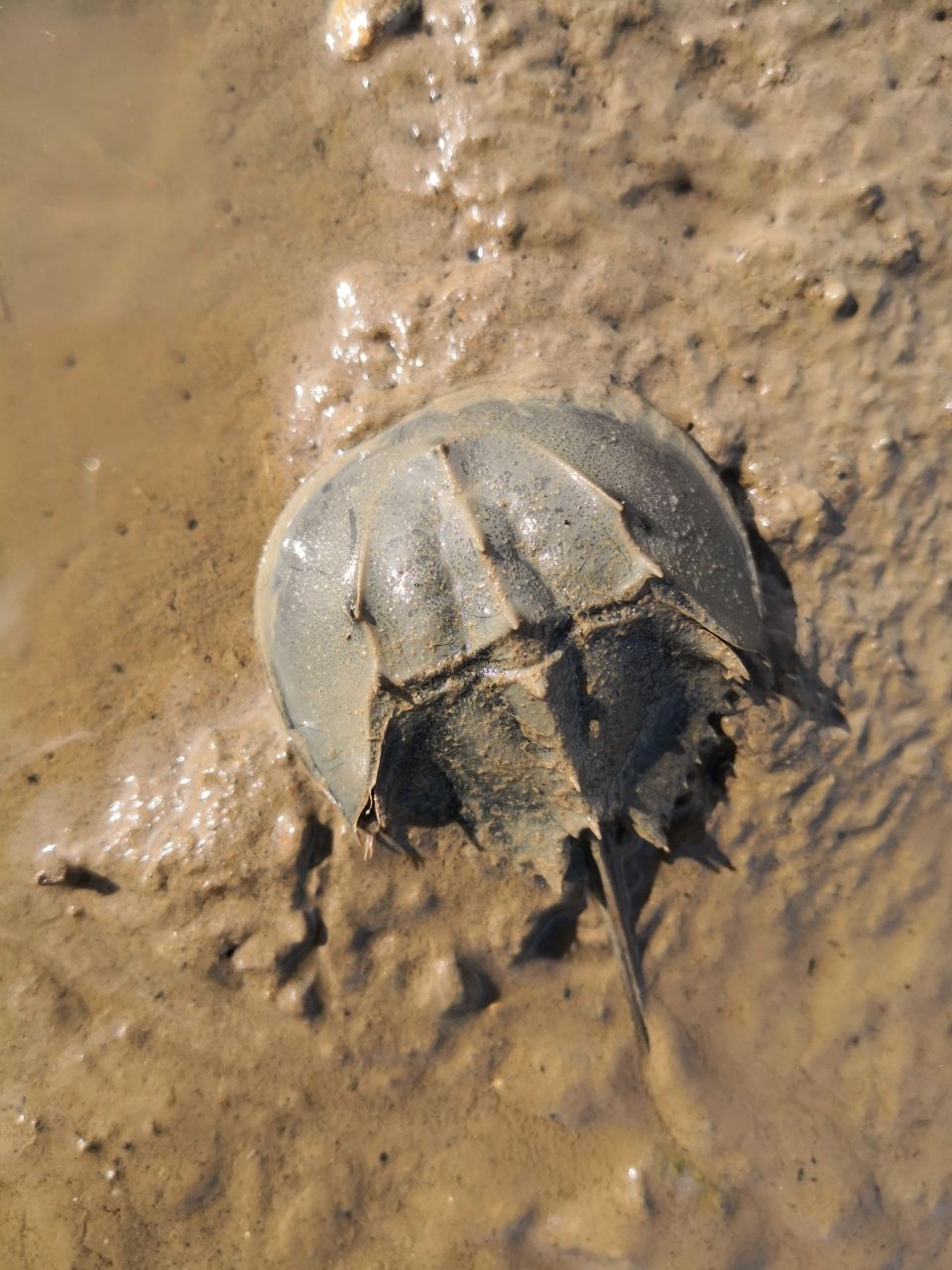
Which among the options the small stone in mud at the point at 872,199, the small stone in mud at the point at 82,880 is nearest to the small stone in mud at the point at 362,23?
the small stone in mud at the point at 872,199

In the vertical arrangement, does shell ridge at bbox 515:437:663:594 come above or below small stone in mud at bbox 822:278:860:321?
below

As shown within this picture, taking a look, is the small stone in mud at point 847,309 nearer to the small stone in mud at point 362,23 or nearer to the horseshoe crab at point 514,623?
the horseshoe crab at point 514,623

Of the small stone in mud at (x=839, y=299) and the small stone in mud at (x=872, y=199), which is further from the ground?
the small stone in mud at (x=872, y=199)

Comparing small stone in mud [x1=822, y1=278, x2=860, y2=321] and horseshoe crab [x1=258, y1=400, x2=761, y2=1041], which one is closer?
horseshoe crab [x1=258, y1=400, x2=761, y2=1041]

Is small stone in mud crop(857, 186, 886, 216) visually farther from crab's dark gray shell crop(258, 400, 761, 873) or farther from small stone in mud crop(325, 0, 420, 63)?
small stone in mud crop(325, 0, 420, 63)

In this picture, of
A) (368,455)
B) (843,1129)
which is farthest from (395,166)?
(843,1129)

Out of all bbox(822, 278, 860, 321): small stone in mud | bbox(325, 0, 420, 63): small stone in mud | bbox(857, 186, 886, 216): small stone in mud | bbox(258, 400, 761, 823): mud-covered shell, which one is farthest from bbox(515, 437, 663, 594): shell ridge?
bbox(325, 0, 420, 63): small stone in mud

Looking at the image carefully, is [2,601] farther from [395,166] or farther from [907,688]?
[907,688]

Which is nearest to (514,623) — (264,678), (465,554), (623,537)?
(465,554)
